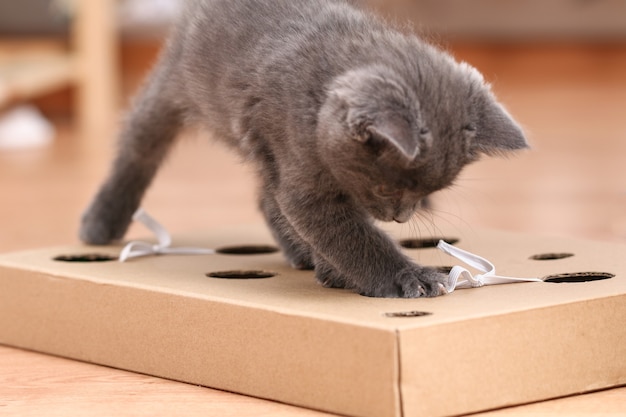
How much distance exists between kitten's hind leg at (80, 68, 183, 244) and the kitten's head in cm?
67

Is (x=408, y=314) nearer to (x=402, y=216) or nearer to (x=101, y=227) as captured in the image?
(x=402, y=216)

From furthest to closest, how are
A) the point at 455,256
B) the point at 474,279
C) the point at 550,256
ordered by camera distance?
the point at 550,256
the point at 455,256
the point at 474,279

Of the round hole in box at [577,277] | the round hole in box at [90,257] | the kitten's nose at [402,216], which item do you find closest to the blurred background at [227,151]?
the kitten's nose at [402,216]

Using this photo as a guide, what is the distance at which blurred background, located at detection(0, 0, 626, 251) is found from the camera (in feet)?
10.4

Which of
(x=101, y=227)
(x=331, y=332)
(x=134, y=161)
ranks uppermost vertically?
(x=134, y=161)

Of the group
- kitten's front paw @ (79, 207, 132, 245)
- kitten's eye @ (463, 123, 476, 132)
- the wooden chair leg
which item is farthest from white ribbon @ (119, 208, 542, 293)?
the wooden chair leg

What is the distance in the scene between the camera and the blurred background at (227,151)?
3162 millimetres

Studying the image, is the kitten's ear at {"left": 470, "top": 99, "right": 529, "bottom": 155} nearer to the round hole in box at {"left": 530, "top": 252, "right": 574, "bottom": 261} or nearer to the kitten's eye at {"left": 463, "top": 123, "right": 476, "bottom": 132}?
the kitten's eye at {"left": 463, "top": 123, "right": 476, "bottom": 132}

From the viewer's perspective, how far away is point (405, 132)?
149 centimetres

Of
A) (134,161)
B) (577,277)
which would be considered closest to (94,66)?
(134,161)

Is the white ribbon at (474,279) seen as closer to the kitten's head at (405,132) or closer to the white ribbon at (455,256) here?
the white ribbon at (455,256)

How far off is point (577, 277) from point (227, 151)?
2.36 ft

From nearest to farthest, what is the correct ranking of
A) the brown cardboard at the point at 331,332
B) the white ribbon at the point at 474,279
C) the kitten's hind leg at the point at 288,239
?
the brown cardboard at the point at 331,332 → the white ribbon at the point at 474,279 → the kitten's hind leg at the point at 288,239

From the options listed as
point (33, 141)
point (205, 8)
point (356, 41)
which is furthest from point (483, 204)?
point (33, 141)
